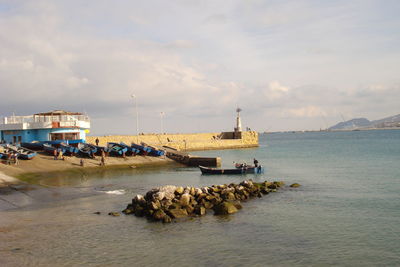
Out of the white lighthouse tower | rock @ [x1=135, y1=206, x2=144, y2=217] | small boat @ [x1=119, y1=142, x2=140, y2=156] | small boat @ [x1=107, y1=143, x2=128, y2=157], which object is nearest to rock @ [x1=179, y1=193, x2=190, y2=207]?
rock @ [x1=135, y1=206, x2=144, y2=217]

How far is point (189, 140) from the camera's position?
340 ft

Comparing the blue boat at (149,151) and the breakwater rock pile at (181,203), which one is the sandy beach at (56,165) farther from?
the breakwater rock pile at (181,203)

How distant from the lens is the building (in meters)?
58.1

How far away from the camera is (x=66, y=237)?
2033 centimetres

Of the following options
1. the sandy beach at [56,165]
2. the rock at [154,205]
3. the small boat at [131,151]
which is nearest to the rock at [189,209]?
the rock at [154,205]

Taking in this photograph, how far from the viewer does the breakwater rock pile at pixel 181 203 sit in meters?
24.8

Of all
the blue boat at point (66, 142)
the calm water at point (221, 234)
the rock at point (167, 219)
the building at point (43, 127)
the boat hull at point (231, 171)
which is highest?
the building at point (43, 127)

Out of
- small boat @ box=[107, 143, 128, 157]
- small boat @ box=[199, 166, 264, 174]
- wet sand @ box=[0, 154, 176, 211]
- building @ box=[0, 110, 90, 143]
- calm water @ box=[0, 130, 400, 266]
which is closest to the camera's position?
calm water @ box=[0, 130, 400, 266]

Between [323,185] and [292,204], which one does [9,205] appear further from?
[323,185]

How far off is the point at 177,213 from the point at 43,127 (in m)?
40.1

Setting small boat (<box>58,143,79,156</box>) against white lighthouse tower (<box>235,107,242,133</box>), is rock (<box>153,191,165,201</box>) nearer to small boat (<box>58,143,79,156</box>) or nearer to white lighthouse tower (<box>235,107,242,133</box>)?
small boat (<box>58,143,79,156</box>)

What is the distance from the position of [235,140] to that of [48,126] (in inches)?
2499

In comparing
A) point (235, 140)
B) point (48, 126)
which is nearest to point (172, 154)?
point (48, 126)

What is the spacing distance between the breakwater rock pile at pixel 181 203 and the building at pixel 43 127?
35240mm
